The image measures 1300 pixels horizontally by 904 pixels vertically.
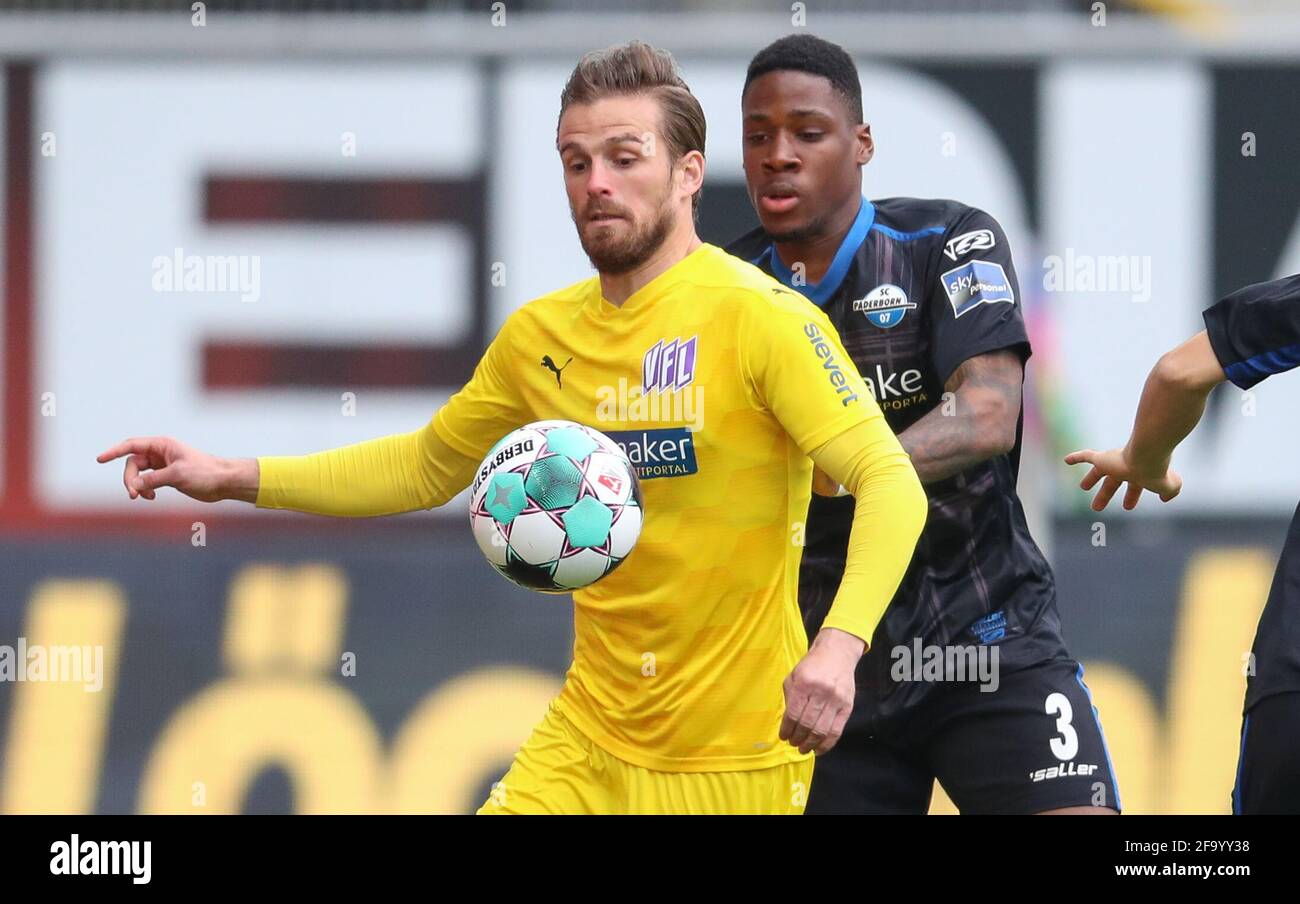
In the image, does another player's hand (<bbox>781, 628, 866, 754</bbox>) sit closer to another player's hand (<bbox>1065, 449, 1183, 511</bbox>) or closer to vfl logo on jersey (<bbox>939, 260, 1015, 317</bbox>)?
another player's hand (<bbox>1065, 449, 1183, 511</bbox>)

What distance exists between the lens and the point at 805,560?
4469 millimetres

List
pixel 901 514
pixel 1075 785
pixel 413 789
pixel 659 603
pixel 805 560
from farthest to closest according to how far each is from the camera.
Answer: pixel 413 789 → pixel 805 560 → pixel 1075 785 → pixel 659 603 → pixel 901 514

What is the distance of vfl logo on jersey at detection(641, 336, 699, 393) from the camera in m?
3.72

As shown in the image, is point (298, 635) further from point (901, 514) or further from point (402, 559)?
point (901, 514)

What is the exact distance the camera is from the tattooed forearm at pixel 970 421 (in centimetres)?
416

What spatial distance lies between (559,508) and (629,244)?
1.95 ft

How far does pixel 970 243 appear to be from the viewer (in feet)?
14.6

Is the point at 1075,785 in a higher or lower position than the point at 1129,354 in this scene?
lower

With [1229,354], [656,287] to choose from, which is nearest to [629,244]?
[656,287]

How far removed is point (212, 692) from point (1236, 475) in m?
4.78

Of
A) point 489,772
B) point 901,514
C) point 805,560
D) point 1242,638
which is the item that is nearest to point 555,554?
point 901,514

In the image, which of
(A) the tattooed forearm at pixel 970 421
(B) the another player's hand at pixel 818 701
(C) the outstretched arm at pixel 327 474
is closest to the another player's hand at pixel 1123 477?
(A) the tattooed forearm at pixel 970 421

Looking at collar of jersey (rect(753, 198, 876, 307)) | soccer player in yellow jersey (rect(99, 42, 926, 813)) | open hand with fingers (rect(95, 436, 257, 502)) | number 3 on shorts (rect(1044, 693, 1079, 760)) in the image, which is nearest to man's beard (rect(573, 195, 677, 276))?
soccer player in yellow jersey (rect(99, 42, 926, 813))

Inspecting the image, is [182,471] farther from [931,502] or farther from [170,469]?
[931,502]
